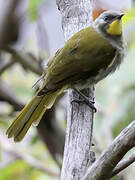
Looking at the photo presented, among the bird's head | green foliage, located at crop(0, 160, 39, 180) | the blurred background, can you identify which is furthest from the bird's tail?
the bird's head

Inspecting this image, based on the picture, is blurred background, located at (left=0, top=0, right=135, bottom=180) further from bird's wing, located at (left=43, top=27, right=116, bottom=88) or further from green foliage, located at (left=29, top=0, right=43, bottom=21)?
bird's wing, located at (left=43, top=27, right=116, bottom=88)

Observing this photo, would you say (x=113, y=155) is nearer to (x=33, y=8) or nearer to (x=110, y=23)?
(x=33, y=8)

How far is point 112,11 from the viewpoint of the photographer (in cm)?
282

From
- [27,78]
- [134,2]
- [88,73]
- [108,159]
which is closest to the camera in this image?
[108,159]

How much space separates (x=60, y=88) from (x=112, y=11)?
65 cm

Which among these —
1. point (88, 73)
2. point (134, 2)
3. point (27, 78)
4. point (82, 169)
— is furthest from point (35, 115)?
point (27, 78)

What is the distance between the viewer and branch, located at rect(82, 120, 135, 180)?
1.45 metres

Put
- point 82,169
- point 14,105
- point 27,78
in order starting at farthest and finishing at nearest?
1. point 27,78
2. point 14,105
3. point 82,169

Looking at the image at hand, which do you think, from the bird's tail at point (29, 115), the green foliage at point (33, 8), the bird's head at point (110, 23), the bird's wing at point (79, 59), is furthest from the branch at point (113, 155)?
the bird's head at point (110, 23)

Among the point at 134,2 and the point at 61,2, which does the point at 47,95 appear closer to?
the point at 61,2

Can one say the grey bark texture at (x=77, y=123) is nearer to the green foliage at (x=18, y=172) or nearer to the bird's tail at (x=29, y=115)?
the bird's tail at (x=29, y=115)

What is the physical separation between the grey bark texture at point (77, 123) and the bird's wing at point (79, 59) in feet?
0.21

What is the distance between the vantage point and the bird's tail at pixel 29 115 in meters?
2.29

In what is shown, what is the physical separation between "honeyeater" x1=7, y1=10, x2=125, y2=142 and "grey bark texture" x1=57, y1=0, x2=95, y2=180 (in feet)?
0.18
